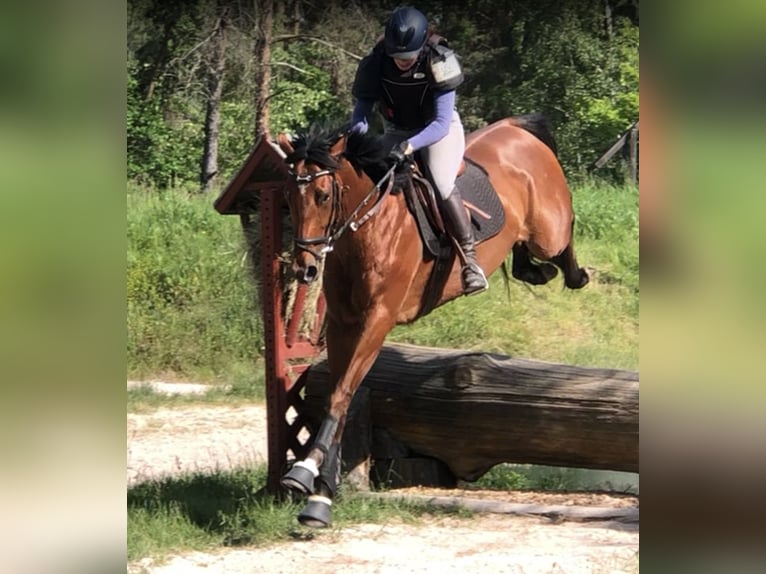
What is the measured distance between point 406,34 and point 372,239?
2.91 ft

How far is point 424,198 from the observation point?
394 centimetres

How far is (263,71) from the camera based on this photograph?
445 centimetres

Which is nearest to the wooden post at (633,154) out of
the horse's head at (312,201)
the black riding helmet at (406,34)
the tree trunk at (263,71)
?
the black riding helmet at (406,34)

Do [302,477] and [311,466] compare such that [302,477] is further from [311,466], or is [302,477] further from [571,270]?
[571,270]

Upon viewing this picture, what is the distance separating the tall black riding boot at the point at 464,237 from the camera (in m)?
3.94

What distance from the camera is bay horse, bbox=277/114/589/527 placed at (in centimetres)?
358

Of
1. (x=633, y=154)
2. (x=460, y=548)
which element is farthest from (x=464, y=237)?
(x=460, y=548)

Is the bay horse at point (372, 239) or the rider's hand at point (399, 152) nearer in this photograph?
the bay horse at point (372, 239)

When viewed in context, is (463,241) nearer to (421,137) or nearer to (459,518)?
(421,137)

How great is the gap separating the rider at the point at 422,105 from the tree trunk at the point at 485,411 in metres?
0.46

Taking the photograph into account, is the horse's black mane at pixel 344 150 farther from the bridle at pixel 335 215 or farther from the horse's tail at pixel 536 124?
the horse's tail at pixel 536 124
